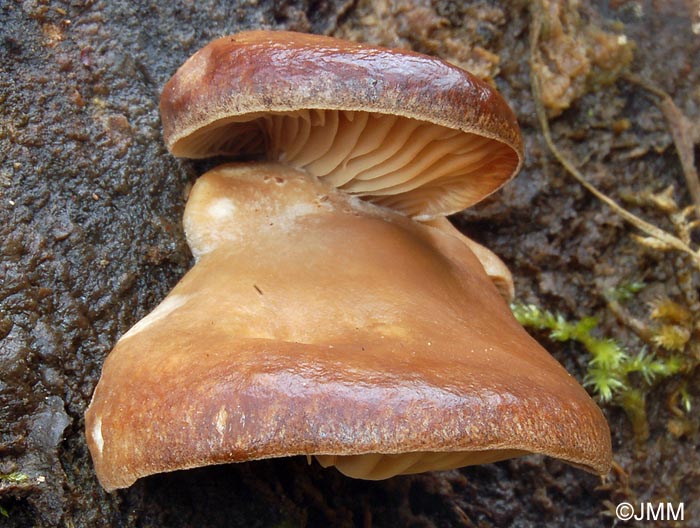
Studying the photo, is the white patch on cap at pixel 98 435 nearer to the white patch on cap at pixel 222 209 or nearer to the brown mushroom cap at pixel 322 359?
the brown mushroom cap at pixel 322 359

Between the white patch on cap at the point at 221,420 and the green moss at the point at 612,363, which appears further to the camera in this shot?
the green moss at the point at 612,363

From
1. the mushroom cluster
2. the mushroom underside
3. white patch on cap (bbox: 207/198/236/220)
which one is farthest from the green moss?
white patch on cap (bbox: 207/198/236/220)

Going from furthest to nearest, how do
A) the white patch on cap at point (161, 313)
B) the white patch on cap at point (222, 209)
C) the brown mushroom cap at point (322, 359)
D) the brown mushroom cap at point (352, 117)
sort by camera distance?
the white patch on cap at point (222, 209), the white patch on cap at point (161, 313), the brown mushroom cap at point (352, 117), the brown mushroom cap at point (322, 359)

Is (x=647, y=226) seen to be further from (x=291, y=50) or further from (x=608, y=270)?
(x=291, y=50)

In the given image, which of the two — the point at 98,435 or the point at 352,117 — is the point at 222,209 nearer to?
the point at 352,117

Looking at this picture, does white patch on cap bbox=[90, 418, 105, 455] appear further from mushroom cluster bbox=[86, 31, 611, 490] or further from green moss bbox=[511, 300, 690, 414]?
green moss bbox=[511, 300, 690, 414]

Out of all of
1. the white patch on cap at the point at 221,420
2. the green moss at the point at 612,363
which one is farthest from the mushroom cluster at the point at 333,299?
the green moss at the point at 612,363

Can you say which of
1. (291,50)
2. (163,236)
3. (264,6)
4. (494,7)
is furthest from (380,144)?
(494,7)

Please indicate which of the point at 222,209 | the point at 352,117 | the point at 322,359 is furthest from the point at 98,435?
the point at 352,117
